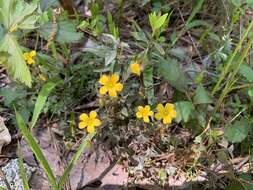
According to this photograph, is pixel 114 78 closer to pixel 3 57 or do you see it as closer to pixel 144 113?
pixel 144 113

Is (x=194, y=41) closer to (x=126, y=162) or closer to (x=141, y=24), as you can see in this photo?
(x=141, y=24)

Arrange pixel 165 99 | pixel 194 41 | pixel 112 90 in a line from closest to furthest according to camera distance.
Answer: pixel 112 90
pixel 165 99
pixel 194 41

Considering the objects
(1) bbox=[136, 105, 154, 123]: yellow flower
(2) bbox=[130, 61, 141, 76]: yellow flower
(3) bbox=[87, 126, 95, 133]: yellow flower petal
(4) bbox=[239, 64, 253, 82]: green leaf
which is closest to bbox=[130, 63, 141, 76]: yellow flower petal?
(2) bbox=[130, 61, 141, 76]: yellow flower

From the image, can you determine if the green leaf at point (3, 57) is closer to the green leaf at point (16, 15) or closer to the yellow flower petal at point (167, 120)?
the green leaf at point (16, 15)

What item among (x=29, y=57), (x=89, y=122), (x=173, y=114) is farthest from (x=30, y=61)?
(x=173, y=114)

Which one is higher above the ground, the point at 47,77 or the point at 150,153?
the point at 47,77

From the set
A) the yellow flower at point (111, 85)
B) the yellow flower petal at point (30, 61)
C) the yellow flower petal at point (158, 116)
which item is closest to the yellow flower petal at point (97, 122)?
the yellow flower at point (111, 85)

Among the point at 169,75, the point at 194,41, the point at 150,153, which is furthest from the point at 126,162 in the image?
the point at 194,41
